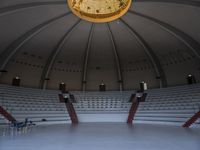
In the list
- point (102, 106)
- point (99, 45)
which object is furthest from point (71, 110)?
point (99, 45)

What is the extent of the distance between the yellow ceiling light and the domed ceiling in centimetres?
77

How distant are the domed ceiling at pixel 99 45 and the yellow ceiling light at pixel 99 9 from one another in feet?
2.54

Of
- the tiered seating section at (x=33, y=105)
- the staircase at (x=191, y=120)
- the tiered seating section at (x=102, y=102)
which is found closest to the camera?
the staircase at (x=191, y=120)

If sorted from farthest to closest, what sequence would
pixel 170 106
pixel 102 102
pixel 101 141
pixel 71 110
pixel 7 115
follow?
pixel 102 102 → pixel 71 110 → pixel 170 106 → pixel 7 115 → pixel 101 141

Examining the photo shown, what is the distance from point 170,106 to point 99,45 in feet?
31.6

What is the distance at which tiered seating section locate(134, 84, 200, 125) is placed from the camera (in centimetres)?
1196

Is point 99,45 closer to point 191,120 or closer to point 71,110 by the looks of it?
point 71,110

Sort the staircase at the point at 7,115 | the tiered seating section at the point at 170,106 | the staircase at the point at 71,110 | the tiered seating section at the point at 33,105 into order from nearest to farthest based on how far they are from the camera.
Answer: the staircase at the point at 7,115 < the tiered seating section at the point at 170,106 < the tiered seating section at the point at 33,105 < the staircase at the point at 71,110

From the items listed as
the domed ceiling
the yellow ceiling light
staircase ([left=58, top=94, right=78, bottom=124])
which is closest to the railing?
the domed ceiling

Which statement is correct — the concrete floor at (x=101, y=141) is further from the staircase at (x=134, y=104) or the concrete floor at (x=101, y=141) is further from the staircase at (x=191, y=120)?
the staircase at (x=134, y=104)

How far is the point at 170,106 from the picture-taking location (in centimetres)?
1380

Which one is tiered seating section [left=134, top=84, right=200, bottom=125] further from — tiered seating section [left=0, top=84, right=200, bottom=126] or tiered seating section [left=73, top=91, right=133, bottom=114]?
tiered seating section [left=73, top=91, right=133, bottom=114]

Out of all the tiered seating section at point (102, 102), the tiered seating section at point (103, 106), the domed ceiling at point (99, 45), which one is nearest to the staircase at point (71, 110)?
the tiered seating section at point (103, 106)

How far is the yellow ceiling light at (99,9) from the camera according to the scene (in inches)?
495
